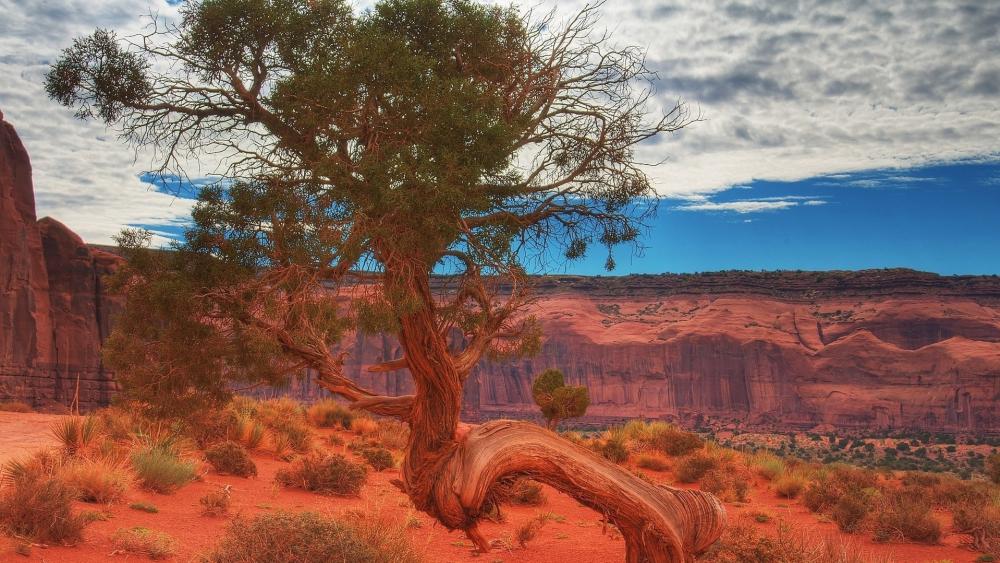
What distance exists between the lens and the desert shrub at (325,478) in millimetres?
15516

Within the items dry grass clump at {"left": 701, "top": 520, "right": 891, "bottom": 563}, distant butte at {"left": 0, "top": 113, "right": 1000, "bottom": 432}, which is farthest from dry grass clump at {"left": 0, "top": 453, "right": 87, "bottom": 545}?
distant butte at {"left": 0, "top": 113, "right": 1000, "bottom": 432}

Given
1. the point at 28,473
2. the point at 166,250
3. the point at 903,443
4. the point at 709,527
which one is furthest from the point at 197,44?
the point at 903,443

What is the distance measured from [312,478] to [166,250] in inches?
319

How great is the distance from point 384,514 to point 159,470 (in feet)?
12.5

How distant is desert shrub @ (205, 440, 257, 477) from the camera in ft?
52.1

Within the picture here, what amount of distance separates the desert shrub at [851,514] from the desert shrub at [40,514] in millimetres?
13758

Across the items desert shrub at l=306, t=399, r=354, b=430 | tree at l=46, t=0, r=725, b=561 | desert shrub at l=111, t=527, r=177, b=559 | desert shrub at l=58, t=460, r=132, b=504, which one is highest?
tree at l=46, t=0, r=725, b=561

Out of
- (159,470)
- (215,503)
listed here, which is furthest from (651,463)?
(159,470)

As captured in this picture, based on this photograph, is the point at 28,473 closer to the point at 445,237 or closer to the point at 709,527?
the point at 445,237

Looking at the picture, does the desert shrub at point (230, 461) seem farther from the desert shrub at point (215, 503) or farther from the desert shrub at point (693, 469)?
the desert shrub at point (693, 469)

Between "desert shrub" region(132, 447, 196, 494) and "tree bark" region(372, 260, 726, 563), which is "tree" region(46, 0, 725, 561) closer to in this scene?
"tree bark" region(372, 260, 726, 563)

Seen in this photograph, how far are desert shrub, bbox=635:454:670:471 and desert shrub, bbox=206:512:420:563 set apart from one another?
650 inches

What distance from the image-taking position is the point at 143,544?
342 inches

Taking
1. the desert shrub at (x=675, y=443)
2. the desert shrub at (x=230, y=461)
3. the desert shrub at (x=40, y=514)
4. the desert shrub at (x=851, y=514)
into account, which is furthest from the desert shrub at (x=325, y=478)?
the desert shrub at (x=675, y=443)
